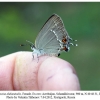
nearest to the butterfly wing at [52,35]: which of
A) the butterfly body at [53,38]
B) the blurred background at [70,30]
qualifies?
the butterfly body at [53,38]

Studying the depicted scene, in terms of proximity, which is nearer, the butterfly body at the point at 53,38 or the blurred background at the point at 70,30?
the butterfly body at the point at 53,38

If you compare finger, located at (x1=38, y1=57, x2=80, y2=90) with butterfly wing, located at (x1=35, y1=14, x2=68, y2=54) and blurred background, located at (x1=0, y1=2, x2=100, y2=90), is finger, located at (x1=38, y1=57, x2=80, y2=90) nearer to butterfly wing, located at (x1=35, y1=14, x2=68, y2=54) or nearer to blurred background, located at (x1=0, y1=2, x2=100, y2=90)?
butterfly wing, located at (x1=35, y1=14, x2=68, y2=54)

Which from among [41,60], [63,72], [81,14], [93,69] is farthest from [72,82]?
[81,14]

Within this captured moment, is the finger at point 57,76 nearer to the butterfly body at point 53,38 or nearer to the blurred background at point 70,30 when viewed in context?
the butterfly body at point 53,38

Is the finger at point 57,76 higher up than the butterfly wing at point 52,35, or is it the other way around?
the butterfly wing at point 52,35

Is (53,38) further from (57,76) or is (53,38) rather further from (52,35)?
(57,76)

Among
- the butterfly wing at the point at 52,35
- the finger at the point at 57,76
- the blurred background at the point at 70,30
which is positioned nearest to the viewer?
the finger at the point at 57,76

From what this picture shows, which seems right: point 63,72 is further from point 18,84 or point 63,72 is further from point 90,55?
point 90,55
